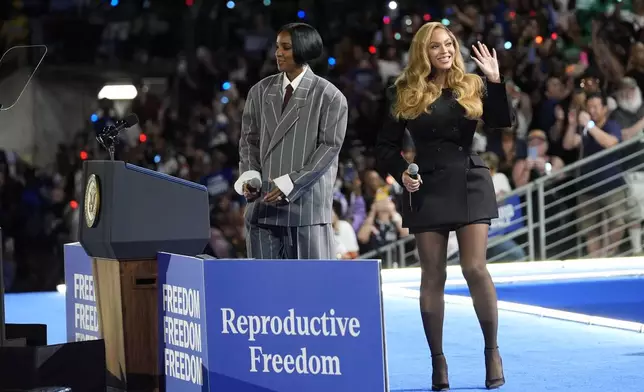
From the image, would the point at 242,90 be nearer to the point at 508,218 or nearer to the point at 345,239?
the point at 345,239

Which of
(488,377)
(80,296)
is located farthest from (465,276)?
(80,296)

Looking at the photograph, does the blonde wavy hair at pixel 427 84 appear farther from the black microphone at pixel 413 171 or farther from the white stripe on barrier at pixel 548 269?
the white stripe on barrier at pixel 548 269

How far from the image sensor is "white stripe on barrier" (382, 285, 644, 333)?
6.81m

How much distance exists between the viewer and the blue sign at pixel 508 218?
11422mm

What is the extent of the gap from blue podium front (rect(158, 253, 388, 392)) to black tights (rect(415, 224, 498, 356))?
1.14 meters

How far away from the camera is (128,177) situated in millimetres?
4230

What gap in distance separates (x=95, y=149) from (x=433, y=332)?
24.4 feet

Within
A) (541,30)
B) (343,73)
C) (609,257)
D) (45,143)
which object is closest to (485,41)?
(541,30)

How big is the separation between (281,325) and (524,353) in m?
2.48

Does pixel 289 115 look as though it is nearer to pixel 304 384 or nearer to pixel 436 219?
pixel 436 219

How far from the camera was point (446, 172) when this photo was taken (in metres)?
4.95

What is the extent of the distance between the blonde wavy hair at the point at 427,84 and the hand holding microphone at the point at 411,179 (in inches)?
9.7

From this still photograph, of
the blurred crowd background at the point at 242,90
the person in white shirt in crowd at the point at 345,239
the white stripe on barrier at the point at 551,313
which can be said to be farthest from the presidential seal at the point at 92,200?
the person in white shirt in crowd at the point at 345,239

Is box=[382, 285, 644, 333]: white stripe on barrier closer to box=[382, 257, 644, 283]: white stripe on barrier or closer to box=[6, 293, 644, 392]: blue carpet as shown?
box=[6, 293, 644, 392]: blue carpet
